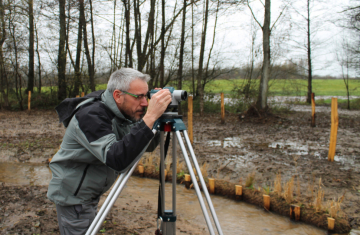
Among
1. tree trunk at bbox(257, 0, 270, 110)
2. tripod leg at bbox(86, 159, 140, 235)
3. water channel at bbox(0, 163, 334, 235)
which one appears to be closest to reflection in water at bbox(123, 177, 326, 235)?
water channel at bbox(0, 163, 334, 235)

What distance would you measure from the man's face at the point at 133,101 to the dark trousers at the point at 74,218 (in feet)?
2.03

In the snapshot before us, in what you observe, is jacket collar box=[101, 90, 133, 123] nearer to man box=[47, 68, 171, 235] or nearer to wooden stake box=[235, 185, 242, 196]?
man box=[47, 68, 171, 235]

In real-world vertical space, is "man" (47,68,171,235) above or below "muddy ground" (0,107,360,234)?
above

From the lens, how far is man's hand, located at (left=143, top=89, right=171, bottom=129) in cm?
155

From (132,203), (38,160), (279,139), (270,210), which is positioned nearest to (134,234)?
(132,203)

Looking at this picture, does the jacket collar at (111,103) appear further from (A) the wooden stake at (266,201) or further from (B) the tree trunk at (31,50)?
(B) the tree trunk at (31,50)

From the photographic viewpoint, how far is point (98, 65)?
726 inches

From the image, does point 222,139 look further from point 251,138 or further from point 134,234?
point 134,234

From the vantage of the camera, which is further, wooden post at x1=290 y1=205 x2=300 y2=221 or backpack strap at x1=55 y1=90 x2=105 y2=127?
wooden post at x1=290 y1=205 x2=300 y2=221

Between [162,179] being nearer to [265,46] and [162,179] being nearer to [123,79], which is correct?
[123,79]

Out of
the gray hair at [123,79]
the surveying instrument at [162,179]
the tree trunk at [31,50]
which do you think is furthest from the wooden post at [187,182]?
the tree trunk at [31,50]

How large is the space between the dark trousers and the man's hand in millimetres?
687

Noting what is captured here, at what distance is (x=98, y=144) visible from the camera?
4.86ft

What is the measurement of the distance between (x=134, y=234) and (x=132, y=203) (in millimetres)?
984
